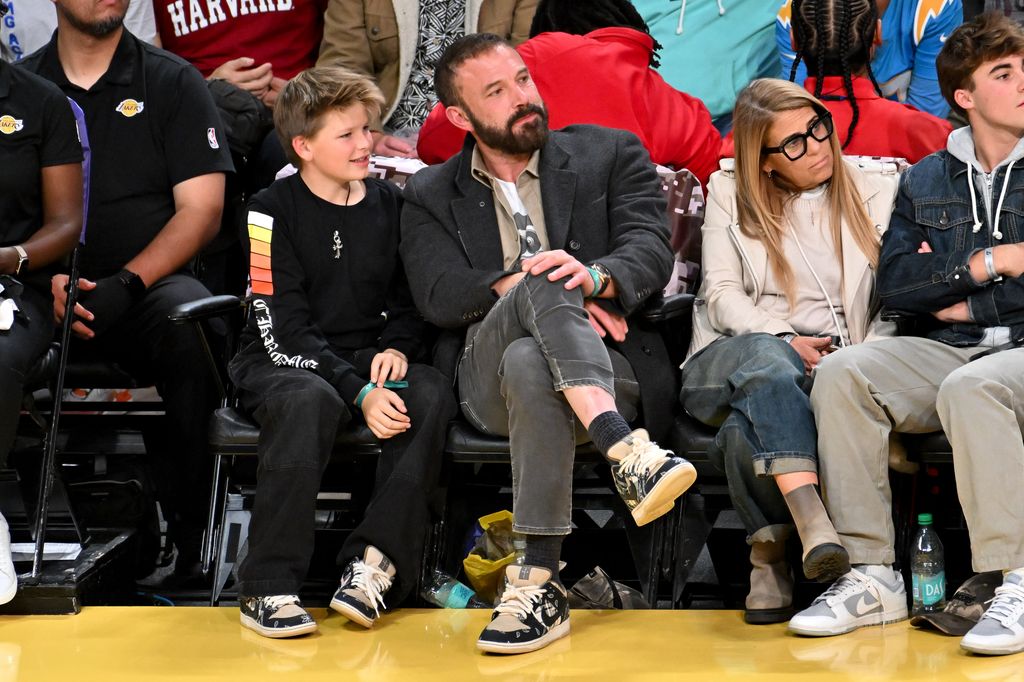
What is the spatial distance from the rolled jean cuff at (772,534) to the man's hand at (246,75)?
8.13 ft

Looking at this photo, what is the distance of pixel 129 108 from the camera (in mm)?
4195

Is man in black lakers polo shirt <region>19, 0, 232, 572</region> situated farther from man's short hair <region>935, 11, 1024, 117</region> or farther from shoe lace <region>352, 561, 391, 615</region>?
man's short hair <region>935, 11, 1024, 117</region>

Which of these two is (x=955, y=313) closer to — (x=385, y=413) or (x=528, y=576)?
(x=528, y=576)

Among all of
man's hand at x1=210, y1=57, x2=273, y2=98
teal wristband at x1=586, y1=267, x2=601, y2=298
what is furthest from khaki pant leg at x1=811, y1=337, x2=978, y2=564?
man's hand at x1=210, y1=57, x2=273, y2=98

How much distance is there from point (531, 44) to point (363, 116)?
0.74 meters

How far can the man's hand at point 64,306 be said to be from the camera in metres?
3.75

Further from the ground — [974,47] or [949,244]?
[974,47]

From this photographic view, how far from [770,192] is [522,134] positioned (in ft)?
2.28

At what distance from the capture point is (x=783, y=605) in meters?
3.20

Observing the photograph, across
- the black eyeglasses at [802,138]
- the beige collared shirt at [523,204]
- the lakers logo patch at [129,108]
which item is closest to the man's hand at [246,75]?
the lakers logo patch at [129,108]

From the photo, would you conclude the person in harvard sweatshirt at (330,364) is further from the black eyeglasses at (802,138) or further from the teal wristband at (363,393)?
the black eyeglasses at (802,138)

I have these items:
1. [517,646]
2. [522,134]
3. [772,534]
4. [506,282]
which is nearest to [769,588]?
[772,534]

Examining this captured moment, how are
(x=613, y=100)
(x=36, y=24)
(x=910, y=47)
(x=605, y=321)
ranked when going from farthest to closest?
(x=36, y=24)
(x=910, y=47)
(x=613, y=100)
(x=605, y=321)

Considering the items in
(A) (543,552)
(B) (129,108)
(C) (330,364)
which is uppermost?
(B) (129,108)
